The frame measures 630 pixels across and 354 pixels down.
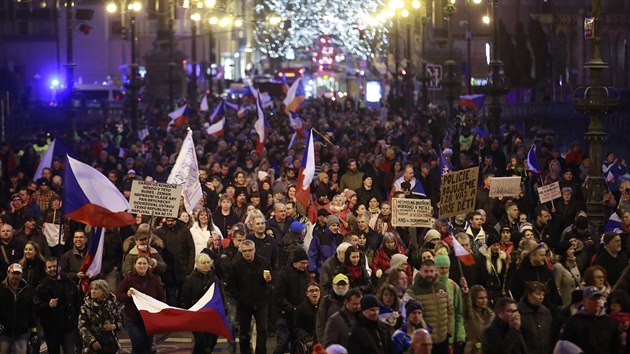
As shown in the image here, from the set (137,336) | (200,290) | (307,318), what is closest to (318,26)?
(200,290)

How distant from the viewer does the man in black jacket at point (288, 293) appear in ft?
51.3

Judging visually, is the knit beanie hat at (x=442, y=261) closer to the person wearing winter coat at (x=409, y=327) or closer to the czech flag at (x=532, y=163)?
the person wearing winter coat at (x=409, y=327)

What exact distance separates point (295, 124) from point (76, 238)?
18506 mm

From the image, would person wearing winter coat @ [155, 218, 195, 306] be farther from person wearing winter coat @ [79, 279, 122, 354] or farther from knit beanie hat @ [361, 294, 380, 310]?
knit beanie hat @ [361, 294, 380, 310]

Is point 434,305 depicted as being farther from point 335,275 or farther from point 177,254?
point 177,254

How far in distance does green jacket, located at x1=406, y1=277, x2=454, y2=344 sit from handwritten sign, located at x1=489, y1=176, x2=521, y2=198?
7.91m

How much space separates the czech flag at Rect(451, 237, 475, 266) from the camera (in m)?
15.2

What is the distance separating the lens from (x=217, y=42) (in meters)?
129

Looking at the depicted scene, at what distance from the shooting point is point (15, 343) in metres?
15.7

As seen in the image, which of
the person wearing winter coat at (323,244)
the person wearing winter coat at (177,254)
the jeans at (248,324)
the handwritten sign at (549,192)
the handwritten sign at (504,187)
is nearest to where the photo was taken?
the jeans at (248,324)

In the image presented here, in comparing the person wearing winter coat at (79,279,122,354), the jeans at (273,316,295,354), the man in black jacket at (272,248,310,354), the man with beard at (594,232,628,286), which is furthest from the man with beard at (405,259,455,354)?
the person wearing winter coat at (79,279,122,354)

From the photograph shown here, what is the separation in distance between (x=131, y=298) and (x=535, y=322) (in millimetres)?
4059

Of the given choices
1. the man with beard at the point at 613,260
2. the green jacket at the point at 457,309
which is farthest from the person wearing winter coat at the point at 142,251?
the man with beard at the point at 613,260

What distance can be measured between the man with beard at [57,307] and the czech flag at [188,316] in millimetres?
1046
